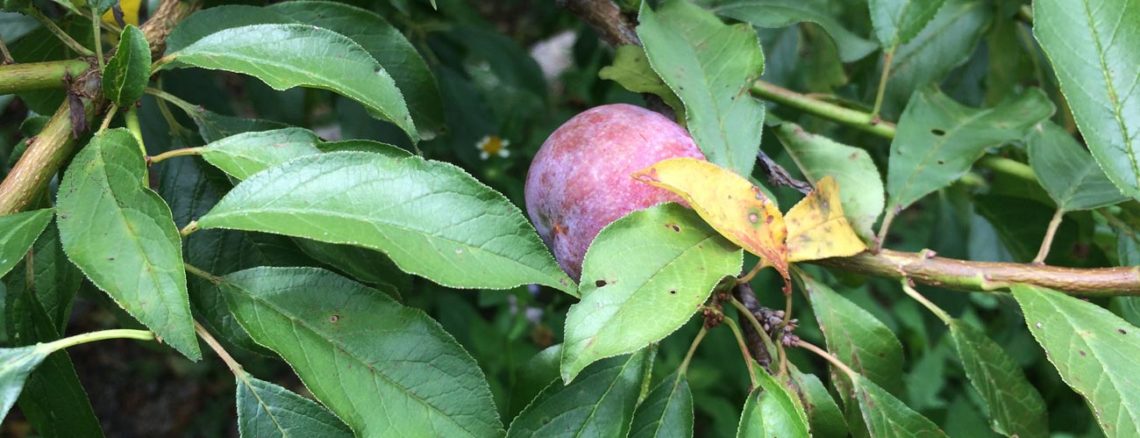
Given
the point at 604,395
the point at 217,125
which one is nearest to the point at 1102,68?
the point at 604,395

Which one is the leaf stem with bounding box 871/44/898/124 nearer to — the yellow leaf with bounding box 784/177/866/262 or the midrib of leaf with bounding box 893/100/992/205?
the midrib of leaf with bounding box 893/100/992/205

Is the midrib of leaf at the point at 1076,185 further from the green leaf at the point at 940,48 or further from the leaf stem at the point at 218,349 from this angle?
the leaf stem at the point at 218,349

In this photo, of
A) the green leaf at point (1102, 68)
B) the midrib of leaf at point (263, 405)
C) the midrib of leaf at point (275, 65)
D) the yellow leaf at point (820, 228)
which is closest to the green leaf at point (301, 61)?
the midrib of leaf at point (275, 65)

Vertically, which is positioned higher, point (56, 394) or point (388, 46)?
point (388, 46)

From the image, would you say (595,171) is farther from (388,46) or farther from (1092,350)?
(1092,350)

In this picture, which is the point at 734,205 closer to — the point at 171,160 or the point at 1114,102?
the point at 1114,102

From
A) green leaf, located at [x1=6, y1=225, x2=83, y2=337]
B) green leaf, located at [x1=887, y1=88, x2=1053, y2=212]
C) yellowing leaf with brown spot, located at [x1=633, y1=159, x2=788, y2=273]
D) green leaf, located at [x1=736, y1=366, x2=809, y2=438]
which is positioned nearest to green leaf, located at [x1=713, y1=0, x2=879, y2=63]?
green leaf, located at [x1=887, y1=88, x2=1053, y2=212]
